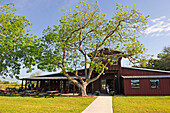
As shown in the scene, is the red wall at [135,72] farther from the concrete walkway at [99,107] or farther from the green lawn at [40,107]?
the green lawn at [40,107]

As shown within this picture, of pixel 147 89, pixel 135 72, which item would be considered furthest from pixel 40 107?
pixel 135 72

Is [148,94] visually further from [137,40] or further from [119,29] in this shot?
[119,29]

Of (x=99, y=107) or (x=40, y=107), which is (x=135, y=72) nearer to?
(x=99, y=107)

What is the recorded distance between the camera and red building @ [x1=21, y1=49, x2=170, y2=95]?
19844 millimetres

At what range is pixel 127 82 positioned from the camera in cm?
2023

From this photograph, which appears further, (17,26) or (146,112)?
(17,26)

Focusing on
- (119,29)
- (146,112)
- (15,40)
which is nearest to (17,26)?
(15,40)

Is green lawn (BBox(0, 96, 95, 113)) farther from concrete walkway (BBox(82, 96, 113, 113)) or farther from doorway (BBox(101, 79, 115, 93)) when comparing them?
doorway (BBox(101, 79, 115, 93))

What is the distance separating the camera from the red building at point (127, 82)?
19844 millimetres

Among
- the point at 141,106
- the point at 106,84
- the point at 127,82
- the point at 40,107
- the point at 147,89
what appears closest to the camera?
the point at 40,107

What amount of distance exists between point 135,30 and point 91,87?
11.7 m

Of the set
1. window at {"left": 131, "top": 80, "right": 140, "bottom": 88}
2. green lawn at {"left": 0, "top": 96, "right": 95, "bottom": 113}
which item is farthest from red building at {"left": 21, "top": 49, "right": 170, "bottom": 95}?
green lawn at {"left": 0, "top": 96, "right": 95, "bottom": 113}

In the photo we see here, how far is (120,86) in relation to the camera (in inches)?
899

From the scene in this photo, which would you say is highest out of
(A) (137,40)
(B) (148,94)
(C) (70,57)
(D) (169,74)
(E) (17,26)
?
(E) (17,26)
